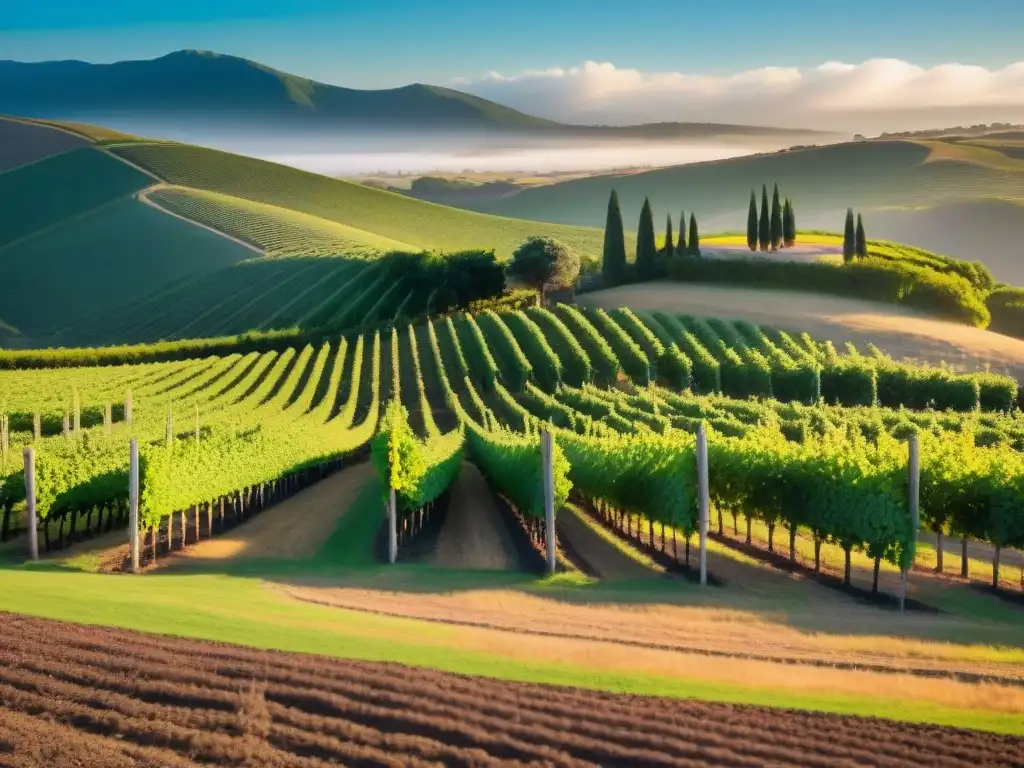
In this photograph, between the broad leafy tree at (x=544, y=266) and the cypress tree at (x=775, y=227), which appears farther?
the cypress tree at (x=775, y=227)

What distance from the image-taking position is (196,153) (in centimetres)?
18088

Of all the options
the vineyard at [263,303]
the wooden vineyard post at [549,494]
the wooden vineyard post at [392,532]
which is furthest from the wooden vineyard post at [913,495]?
the vineyard at [263,303]

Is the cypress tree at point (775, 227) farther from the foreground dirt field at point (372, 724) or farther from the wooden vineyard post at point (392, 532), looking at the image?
the foreground dirt field at point (372, 724)

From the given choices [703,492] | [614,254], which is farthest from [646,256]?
[703,492]

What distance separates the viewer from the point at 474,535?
93.1 feet

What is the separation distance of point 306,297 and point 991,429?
74.9 meters

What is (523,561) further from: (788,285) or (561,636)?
(788,285)

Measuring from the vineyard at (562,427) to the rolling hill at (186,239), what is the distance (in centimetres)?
2632

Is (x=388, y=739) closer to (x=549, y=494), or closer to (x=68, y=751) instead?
(x=68, y=751)

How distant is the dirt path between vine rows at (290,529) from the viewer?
1016 inches

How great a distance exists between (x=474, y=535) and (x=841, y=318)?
47.9m

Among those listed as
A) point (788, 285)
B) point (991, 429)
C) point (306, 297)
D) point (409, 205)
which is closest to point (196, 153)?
point (409, 205)

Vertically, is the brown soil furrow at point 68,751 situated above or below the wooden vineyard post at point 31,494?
above

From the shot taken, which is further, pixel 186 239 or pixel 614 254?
pixel 186 239
